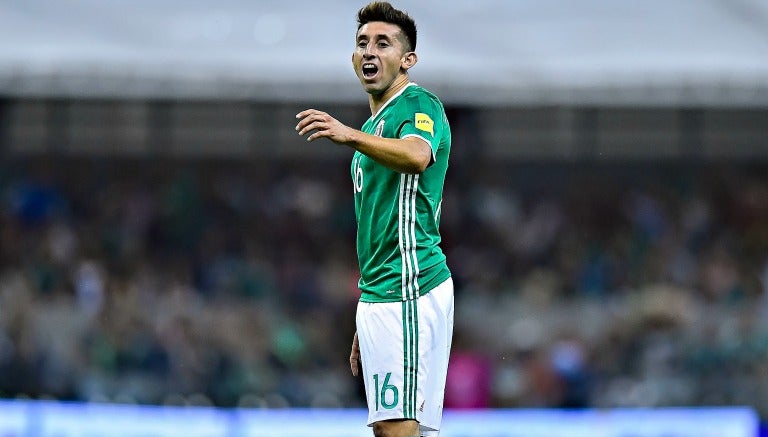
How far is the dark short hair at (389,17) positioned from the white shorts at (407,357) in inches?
38.1

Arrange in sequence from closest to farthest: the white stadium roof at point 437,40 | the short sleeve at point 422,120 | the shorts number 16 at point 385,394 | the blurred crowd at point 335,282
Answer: the short sleeve at point 422,120
the shorts number 16 at point 385,394
the white stadium roof at point 437,40
the blurred crowd at point 335,282

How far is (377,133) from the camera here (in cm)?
512

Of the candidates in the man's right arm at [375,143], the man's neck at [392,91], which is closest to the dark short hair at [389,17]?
the man's neck at [392,91]

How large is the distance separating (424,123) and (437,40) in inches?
259

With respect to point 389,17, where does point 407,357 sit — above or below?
below

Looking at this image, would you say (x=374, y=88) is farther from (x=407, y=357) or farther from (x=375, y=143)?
(x=407, y=357)

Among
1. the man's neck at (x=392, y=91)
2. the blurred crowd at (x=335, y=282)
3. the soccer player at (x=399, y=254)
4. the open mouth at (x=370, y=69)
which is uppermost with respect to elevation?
the open mouth at (x=370, y=69)

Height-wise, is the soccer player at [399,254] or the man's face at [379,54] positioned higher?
the man's face at [379,54]

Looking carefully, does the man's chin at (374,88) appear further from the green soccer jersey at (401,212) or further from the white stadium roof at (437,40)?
the white stadium roof at (437,40)

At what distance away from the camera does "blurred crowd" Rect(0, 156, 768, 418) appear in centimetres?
1232

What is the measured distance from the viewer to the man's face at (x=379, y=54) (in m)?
5.12

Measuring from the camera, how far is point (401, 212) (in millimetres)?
5105

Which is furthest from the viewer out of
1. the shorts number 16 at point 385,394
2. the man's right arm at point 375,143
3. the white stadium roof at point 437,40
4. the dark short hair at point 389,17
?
the white stadium roof at point 437,40

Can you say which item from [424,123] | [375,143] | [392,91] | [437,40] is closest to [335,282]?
[437,40]
